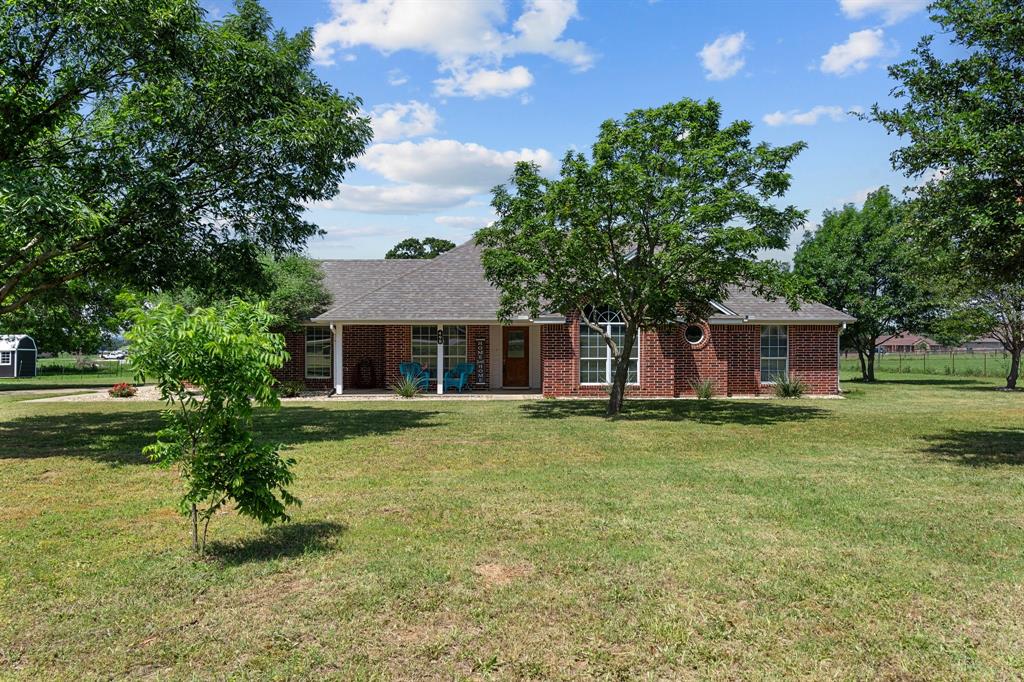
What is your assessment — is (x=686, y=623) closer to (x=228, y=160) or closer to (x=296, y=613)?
(x=296, y=613)

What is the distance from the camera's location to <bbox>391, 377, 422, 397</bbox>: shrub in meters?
21.0

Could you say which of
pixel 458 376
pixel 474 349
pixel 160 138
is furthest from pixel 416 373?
pixel 160 138

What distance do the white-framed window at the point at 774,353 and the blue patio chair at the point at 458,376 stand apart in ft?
31.0

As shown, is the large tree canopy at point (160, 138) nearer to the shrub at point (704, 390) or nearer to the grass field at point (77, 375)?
the shrub at point (704, 390)

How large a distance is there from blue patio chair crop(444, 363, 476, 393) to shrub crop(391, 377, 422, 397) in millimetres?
1001

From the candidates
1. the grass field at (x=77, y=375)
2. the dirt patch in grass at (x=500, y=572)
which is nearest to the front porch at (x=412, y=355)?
the grass field at (x=77, y=375)

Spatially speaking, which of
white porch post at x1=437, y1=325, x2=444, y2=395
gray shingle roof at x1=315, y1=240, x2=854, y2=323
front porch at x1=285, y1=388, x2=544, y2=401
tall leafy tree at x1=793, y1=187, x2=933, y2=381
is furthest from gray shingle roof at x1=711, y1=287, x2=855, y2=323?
white porch post at x1=437, y1=325, x2=444, y2=395

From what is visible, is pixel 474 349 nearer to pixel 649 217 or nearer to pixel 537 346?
pixel 537 346

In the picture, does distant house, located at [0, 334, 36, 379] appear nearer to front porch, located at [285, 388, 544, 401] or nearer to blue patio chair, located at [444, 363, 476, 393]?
front porch, located at [285, 388, 544, 401]

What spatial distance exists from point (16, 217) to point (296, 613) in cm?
714

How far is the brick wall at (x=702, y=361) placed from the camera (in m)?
21.3

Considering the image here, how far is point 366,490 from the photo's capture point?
317 inches

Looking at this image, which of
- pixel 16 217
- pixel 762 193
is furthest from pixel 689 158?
pixel 16 217

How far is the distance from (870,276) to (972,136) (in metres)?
20.9
